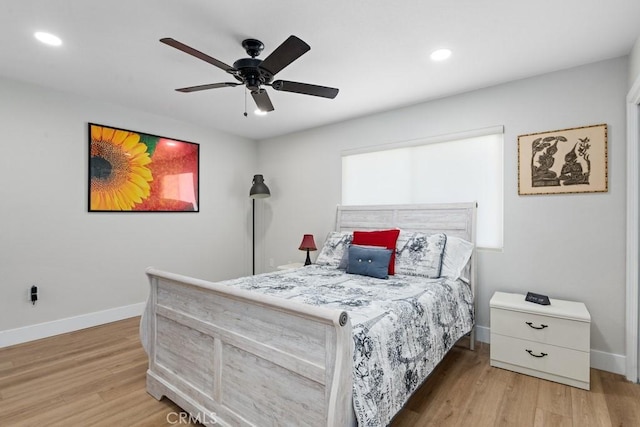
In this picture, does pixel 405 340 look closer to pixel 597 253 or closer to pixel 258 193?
pixel 597 253

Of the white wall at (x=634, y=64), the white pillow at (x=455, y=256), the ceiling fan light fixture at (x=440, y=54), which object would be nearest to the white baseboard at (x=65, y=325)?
Result: the white pillow at (x=455, y=256)

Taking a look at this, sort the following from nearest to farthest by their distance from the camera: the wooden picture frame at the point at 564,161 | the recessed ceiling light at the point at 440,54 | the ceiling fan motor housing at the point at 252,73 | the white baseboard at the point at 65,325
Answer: the ceiling fan motor housing at the point at 252,73
the recessed ceiling light at the point at 440,54
the wooden picture frame at the point at 564,161
the white baseboard at the point at 65,325

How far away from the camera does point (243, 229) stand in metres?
5.19

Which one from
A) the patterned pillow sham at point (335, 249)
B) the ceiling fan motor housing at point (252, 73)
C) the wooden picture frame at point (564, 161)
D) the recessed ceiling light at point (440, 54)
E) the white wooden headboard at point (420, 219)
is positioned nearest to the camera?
the ceiling fan motor housing at point (252, 73)

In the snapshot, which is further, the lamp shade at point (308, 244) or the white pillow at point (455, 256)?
the lamp shade at point (308, 244)

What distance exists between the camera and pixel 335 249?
3.53m

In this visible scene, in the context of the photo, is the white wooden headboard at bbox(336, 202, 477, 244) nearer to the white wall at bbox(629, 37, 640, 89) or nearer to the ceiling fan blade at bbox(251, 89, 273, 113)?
the white wall at bbox(629, 37, 640, 89)

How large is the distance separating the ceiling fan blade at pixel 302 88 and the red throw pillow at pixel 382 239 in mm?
1529

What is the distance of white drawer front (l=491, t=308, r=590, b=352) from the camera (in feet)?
7.50

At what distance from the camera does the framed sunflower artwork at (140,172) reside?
11.7ft

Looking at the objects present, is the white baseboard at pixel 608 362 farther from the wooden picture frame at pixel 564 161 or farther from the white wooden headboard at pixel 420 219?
the wooden picture frame at pixel 564 161

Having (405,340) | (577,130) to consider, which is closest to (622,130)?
(577,130)

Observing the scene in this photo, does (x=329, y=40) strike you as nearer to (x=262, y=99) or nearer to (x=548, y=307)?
(x=262, y=99)

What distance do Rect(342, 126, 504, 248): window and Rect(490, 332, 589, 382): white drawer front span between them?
95 cm
